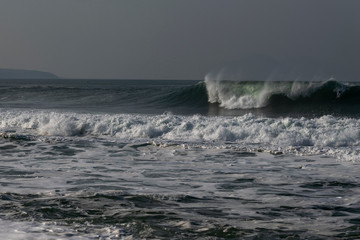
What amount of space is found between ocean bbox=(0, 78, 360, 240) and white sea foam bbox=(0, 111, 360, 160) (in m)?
0.04

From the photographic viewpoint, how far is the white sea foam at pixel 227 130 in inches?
535

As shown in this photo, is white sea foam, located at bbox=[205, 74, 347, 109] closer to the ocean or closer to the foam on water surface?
the ocean

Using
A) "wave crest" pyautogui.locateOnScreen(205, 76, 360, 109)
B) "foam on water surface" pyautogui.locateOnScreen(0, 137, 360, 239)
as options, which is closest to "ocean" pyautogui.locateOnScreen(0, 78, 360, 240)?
"foam on water surface" pyautogui.locateOnScreen(0, 137, 360, 239)

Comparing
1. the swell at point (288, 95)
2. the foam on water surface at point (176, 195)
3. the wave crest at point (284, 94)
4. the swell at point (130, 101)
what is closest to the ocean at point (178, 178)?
the foam on water surface at point (176, 195)

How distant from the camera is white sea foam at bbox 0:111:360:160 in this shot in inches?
535

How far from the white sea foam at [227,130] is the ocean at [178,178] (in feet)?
0.12

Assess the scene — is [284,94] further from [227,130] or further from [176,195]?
[176,195]

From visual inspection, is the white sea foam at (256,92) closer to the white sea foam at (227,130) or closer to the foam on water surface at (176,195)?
the white sea foam at (227,130)

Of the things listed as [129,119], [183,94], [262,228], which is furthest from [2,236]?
[183,94]

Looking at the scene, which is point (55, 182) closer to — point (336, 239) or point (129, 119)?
point (336, 239)

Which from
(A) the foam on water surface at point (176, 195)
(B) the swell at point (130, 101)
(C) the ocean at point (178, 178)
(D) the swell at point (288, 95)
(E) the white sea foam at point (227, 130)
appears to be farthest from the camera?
(B) the swell at point (130, 101)

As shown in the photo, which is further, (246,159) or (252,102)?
(252,102)

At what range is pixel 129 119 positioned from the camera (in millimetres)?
17781

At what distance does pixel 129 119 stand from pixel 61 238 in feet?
39.6
